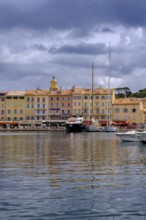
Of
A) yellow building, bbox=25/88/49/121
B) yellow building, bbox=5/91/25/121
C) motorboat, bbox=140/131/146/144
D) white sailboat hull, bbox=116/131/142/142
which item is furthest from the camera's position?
yellow building, bbox=5/91/25/121

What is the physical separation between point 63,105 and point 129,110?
22045 mm

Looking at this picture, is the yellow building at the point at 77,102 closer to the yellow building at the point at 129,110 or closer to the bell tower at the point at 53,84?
the bell tower at the point at 53,84

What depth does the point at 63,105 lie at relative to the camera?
172 m

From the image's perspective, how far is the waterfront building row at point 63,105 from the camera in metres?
166

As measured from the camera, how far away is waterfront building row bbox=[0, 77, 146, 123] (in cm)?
16588

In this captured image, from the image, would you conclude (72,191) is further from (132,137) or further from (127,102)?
(127,102)

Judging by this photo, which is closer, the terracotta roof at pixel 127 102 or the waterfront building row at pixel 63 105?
the terracotta roof at pixel 127 102

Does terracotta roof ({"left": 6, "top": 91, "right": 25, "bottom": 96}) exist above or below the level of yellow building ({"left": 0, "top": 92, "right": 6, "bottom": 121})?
above

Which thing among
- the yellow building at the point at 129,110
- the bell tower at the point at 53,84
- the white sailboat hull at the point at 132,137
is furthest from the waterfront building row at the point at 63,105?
the white sailboat hull at the point at 132,137

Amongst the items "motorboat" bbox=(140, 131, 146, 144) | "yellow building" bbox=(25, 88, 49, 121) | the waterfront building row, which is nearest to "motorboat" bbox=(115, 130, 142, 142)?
"motorboat" bbox=(140, 131, 146, 144)

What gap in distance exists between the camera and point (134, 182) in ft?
81.8

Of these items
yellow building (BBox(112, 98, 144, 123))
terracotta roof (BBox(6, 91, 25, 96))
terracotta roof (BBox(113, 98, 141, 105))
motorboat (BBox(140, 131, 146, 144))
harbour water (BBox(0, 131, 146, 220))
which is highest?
terracotta roof (BBox(6, 91, 25, 96))

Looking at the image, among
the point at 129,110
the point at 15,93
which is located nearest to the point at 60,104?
the point at 15,93

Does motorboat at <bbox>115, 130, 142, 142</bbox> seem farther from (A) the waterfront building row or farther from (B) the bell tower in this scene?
(B) the bell tower
